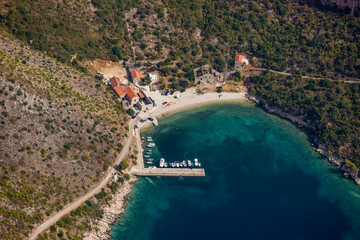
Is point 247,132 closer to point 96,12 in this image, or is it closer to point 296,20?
point 296,20

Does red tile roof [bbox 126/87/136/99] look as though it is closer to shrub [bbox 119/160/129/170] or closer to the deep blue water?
the deep blue water

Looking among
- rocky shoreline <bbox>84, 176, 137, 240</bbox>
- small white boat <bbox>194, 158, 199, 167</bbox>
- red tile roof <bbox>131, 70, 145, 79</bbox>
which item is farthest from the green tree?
small white boat <bbox>194, 158, 199, 167</bbox>

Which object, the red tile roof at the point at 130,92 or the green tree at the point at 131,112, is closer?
the green tree at the point at 131,112

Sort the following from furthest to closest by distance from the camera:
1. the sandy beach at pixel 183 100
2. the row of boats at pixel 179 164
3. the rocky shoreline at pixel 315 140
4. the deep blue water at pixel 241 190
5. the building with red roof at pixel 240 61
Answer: the building with red roof at pixel 240 61 < the sandy beach at pixel 183 100 < the row of boats at pixel 179 164 < the rocky shoreline at pixel 315 140 < the deep blue water at pixel 241 190

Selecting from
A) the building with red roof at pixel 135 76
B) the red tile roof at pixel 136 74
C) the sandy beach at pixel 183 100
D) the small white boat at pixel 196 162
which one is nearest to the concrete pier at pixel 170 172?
the small white boat at pixel 196 162

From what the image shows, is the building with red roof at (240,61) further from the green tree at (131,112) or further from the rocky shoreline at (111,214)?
the rocky shoreline at (111,214)

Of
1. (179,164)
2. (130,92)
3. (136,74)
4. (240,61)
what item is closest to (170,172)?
(179,164)

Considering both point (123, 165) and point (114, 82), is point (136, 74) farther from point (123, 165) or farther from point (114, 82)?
point (123, 165)
